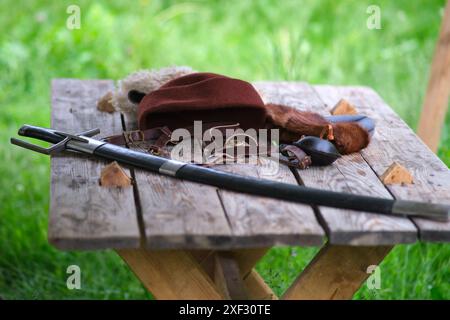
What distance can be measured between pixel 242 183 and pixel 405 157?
0.65 meters

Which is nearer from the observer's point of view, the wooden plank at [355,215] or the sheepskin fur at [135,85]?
the wooden plank at [355,215]

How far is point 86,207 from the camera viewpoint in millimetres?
1982

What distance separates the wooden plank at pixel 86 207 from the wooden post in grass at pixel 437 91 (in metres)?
1.61

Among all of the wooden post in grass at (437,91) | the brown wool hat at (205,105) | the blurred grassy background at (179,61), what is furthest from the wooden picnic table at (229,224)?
the wooden post in grass at (437,91)

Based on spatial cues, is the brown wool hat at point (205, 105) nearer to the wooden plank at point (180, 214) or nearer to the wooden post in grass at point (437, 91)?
the wooden plank at point (180, 214)

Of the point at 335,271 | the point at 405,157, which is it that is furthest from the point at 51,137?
the point at 405,157

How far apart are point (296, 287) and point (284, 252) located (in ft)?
4.01

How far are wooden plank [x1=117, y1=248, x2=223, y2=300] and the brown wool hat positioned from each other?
0.57 metres

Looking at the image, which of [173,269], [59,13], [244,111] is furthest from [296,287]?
[59,13]

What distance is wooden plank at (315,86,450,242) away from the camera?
1.97 meters

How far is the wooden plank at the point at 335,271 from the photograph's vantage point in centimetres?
207

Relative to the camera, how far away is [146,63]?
5145 mm

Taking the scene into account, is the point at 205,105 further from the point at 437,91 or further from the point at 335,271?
the point at 437,91
